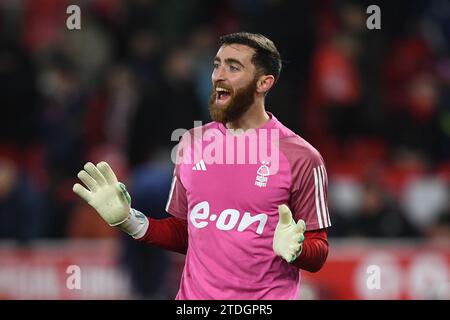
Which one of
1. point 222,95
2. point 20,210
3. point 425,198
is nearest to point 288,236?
point 222,95

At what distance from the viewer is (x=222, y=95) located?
229 inches

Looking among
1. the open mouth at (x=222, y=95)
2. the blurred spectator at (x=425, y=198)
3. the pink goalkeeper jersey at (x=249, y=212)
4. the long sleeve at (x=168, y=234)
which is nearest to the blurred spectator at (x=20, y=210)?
the blurred spectator at (x=425, y=198)

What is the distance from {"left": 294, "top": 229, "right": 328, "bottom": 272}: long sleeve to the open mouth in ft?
2.70

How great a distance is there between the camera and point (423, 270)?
1053 cm

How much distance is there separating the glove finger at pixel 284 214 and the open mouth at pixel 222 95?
0.76 metres

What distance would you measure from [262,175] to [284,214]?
46 centimetres

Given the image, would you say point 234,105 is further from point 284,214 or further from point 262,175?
point 284,214

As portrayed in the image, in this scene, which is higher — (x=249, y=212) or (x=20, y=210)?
(x=249, y=212)

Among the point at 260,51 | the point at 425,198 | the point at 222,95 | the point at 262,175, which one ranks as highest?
the point at 260,51

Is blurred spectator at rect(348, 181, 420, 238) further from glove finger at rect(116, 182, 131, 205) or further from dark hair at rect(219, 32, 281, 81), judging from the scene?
glove finger at rect(116, 182, 131, 205)

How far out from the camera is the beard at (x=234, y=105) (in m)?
5.79

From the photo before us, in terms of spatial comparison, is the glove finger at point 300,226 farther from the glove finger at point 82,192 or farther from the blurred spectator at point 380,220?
the blurred spectator at point 380,220
